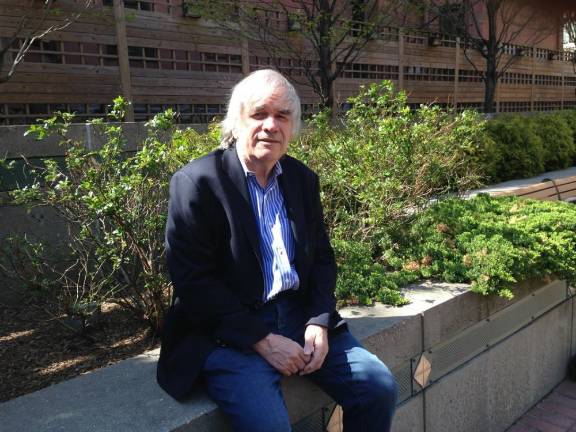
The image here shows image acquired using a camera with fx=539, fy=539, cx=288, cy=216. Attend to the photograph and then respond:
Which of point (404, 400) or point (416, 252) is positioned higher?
point (416, 252)

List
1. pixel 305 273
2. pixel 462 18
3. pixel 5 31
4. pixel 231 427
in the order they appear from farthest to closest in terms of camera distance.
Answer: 1. pixel 462 18
2. pixel 5 31
3. pixel 305 273
4. pixel 231 427

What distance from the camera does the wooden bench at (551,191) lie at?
548 centimetres

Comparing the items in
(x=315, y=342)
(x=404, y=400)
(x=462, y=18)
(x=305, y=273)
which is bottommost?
(x=404, y=400)

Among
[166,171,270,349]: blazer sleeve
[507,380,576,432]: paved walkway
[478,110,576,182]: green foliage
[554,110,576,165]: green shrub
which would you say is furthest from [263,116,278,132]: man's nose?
[554,110,576,165]: green shrub

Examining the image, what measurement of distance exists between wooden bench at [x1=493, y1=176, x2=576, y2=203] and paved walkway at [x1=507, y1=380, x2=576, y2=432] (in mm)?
2059

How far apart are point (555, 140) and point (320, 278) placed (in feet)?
27.7

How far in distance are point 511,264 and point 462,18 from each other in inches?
364

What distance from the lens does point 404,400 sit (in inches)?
107

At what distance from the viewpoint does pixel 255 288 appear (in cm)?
204

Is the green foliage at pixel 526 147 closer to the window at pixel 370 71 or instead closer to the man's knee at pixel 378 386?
the window at pixel 370 71

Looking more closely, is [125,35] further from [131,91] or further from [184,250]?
[184,250]

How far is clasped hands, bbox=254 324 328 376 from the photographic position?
76.4 inches

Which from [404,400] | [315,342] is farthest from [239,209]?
[404,400]

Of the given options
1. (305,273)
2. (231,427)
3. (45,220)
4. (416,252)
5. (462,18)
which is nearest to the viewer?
(231,427)
